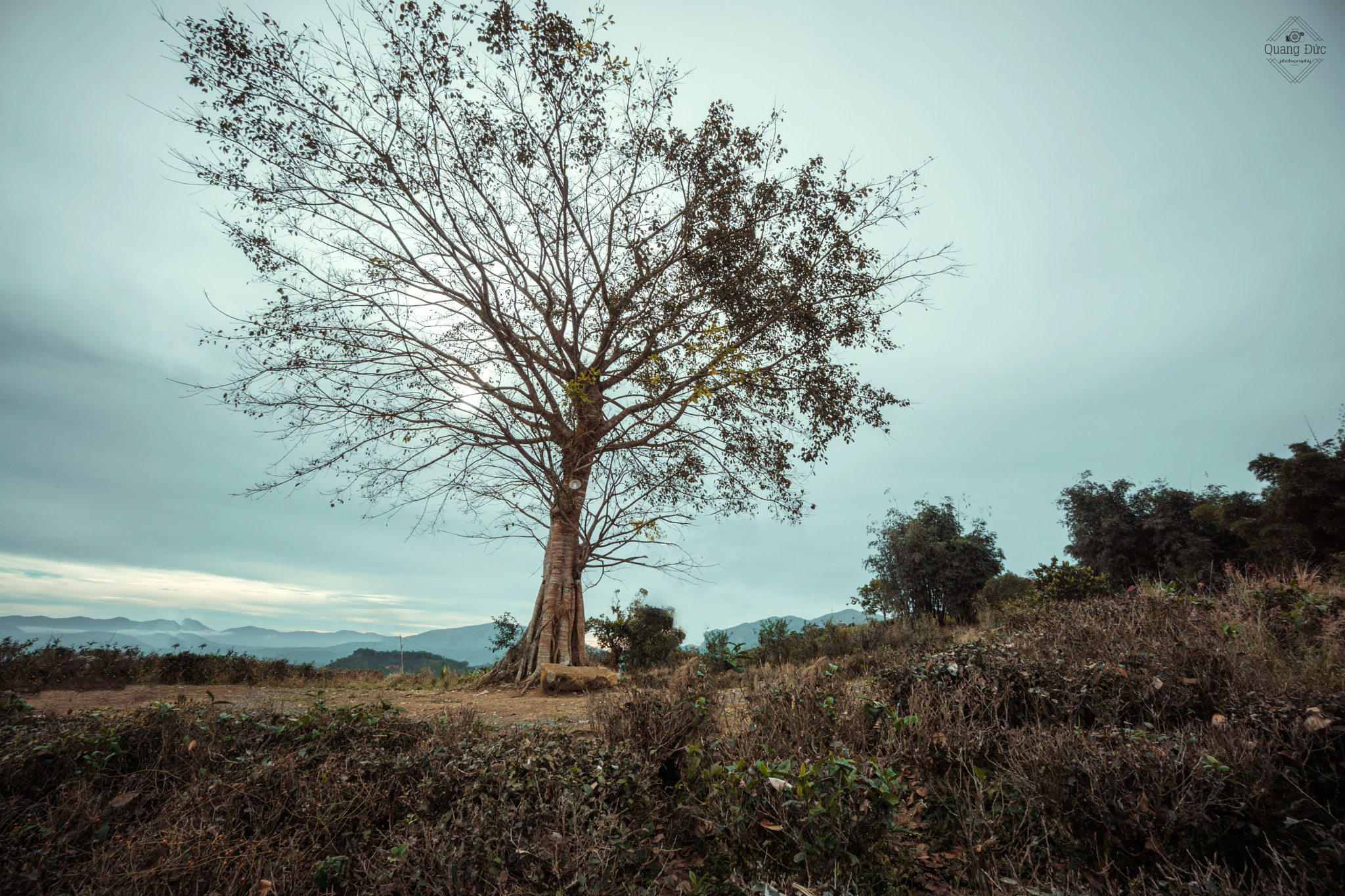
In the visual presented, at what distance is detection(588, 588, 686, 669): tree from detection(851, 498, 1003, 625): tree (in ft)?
A: 27.3

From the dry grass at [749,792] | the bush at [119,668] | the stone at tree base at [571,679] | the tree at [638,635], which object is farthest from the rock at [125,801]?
the tree at [638,635]

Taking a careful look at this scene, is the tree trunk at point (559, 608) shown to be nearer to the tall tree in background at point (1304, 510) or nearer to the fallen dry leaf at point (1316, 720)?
the fallen dry leaf at point (1316, 720)

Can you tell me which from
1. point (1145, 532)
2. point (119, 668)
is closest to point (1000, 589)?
point (1145, 532)

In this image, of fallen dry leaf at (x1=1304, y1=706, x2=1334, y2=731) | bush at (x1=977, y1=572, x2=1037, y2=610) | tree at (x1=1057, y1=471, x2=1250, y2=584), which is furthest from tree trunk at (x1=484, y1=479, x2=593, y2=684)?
tree at (x1=1057, y1=471, x2=1250, y2=584)

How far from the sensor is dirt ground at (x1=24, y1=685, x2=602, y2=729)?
638 cm

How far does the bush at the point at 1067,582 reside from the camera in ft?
44.6

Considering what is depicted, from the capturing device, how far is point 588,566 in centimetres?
1280

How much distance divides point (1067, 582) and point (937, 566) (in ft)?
21.8

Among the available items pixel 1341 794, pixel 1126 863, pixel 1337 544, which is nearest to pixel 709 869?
pixel 1126 863

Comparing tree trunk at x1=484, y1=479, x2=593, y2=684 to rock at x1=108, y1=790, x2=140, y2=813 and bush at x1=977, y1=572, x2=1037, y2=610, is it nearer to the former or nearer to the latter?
rock at x1=108, y1=790, x2=140, y2=813

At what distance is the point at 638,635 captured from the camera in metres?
16.6

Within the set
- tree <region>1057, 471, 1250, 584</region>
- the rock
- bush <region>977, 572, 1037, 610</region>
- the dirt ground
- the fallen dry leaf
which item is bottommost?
the dirt ground

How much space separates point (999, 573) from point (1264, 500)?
9.26 meters

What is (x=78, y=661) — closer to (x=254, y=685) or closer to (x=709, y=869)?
(x=254, y=685)
